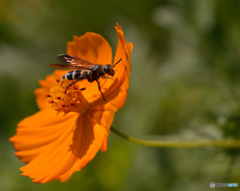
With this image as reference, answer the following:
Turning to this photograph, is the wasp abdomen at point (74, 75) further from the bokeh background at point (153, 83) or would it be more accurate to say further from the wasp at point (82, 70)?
the bokeh background at point (153, 83)

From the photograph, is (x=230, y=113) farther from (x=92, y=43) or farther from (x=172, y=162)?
(x=92, y=43)

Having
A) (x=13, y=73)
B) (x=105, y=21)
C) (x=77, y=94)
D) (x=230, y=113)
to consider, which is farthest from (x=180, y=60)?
(x=13, y=73)

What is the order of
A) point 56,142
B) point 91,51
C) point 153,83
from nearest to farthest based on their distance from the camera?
point 56,142, point 91,51, point 153,83

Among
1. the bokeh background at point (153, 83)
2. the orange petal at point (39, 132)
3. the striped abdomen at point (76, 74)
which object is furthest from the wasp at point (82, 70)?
the bokeh background at point (153, 83)

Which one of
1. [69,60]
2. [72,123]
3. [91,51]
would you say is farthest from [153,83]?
[69,60]

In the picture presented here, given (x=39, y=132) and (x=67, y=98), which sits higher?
(x=67, y=98)

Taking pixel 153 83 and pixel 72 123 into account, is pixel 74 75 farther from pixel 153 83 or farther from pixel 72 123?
pixel 153 83

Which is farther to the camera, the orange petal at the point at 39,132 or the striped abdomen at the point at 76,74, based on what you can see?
the orange petal at the point at 39,132
